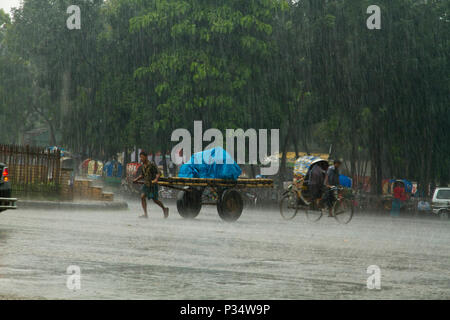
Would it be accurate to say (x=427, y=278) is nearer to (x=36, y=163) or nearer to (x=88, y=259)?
(x=88, y=259)

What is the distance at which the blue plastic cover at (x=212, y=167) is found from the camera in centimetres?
A: 2284

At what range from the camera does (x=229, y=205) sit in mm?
22531

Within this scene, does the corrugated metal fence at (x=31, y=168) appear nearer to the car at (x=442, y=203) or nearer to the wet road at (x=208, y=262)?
the wet road at (x=208, y=262)

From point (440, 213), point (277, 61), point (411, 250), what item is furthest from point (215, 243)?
point (277, 61)

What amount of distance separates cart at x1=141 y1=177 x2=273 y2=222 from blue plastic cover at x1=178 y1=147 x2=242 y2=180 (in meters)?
0.28

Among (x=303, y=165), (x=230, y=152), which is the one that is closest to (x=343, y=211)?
(x=303, y=165)

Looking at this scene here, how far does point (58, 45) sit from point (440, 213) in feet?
81.2

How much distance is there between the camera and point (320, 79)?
39.4 metres

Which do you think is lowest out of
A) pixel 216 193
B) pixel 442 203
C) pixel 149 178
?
pixel 442 203

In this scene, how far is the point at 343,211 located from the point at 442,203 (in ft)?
45.1

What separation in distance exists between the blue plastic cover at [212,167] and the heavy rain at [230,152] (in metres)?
0.04

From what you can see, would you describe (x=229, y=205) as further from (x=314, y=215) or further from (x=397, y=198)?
(x=397, y=198)

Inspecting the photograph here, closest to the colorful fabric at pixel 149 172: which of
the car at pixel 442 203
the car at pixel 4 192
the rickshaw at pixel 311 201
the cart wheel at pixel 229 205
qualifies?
the cart wheel at pixel 229 205

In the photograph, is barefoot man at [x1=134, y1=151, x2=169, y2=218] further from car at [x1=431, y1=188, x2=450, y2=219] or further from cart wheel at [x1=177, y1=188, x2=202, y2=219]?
car at [x1=431, y1=188, x2=450, y2=219]
